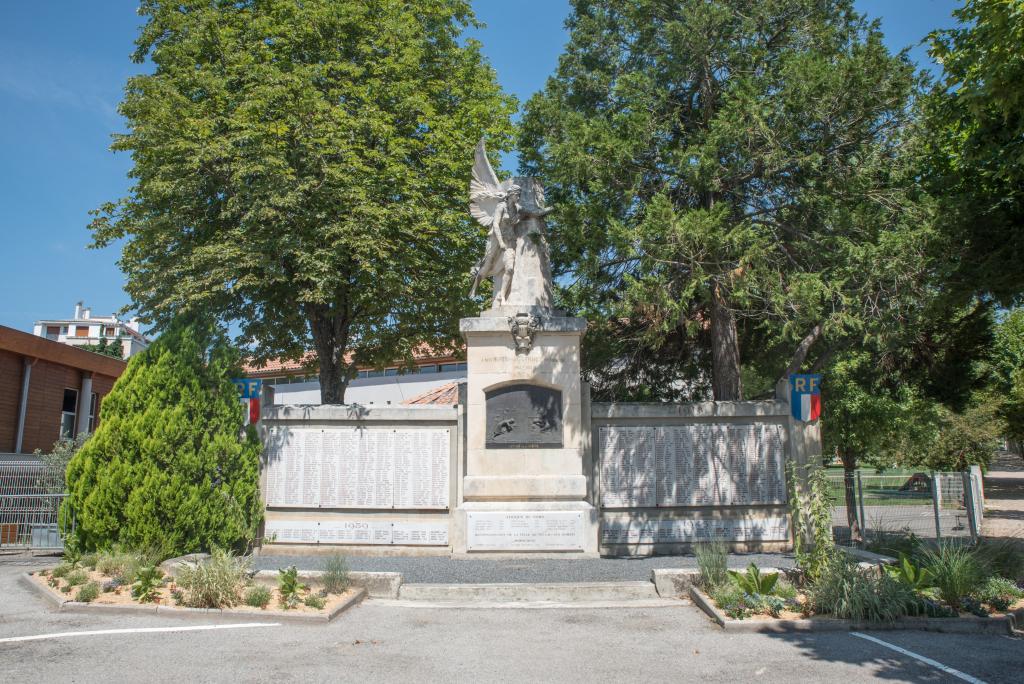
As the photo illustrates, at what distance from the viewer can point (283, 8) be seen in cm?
1720

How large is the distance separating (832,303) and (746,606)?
623cm

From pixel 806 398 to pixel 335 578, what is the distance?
27.1 feet

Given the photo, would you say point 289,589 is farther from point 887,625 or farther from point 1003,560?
point 1003,560

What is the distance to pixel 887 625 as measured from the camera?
25.5ft

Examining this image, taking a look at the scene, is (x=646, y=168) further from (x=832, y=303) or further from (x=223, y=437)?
(x=223, y=437)

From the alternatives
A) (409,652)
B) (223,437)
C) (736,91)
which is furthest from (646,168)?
(409,652)

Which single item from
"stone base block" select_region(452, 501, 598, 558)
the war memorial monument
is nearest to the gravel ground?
"stone base block" select_region(452, 501, 598, 558)

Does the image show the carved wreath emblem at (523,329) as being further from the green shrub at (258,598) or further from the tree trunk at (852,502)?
the tree trunk at (852,502)

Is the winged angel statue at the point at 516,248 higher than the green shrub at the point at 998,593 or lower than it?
higher

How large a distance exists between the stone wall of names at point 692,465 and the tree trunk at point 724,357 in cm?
235

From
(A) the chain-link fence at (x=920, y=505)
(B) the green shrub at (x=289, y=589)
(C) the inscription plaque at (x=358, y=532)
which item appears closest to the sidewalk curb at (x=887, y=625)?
(B) the green shrub at (x=289, y=589)

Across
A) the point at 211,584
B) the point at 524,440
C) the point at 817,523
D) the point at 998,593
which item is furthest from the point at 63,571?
the point at 998,593

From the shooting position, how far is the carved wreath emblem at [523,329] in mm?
11922

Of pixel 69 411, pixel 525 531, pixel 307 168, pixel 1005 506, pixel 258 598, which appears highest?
pixel 307 168
